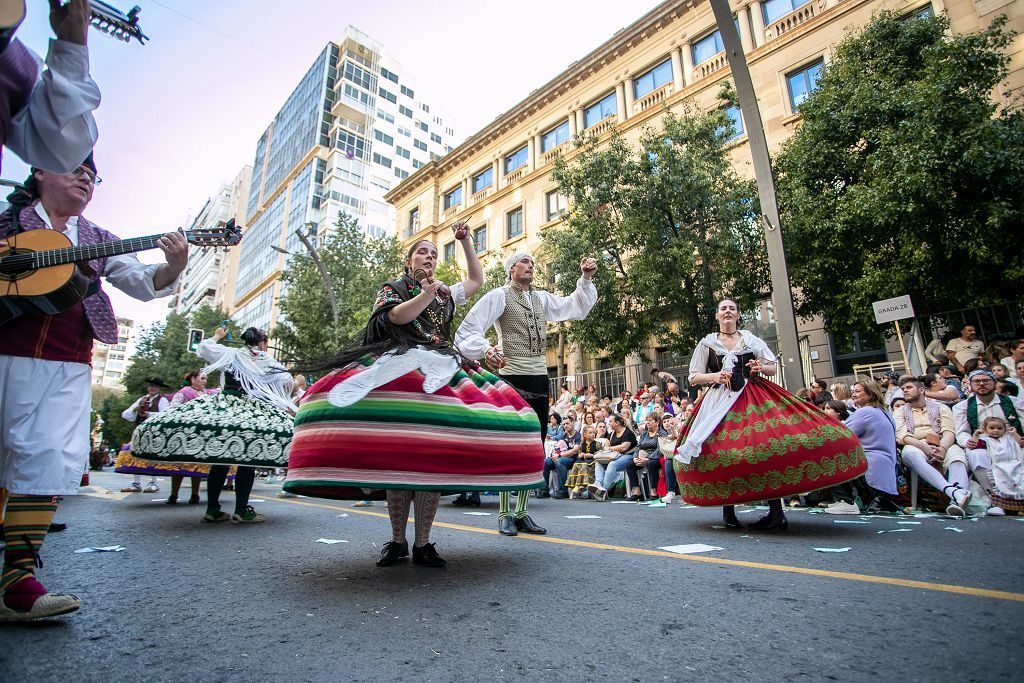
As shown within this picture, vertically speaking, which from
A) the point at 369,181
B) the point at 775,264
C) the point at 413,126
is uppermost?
the point at 413,126

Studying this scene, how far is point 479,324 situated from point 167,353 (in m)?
41.4

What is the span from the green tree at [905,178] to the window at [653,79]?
8.70 meters

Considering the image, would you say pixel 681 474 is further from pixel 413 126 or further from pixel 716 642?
pixel 413 126

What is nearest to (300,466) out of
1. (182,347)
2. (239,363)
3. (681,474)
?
(681,474)

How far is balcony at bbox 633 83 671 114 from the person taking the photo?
21688 millimetres

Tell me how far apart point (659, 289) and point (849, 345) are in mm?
5161

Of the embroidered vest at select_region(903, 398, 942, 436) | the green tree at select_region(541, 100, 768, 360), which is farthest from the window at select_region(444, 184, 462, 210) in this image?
the embroidered vest at select_region(903, 398, 942, 436)

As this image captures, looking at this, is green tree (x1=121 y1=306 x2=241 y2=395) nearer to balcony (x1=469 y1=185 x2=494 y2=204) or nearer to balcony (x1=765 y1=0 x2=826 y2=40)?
balcony (x1=469 y1=185 x2=494 y2=204)

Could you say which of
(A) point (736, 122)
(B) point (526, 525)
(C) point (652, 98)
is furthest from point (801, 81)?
(B) point (526, 525)

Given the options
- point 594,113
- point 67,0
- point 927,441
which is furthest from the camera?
point 594,113

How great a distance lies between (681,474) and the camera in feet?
15.4

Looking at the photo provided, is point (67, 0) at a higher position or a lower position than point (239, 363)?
higher

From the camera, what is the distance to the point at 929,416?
6.50 metres

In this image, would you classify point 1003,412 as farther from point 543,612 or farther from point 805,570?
point 543,612
